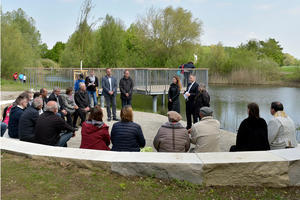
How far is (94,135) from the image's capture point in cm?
481

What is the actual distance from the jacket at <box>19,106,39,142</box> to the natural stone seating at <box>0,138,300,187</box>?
5.02 ft

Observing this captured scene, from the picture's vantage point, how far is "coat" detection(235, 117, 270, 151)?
4762mm

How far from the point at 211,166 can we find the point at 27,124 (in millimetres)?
3321

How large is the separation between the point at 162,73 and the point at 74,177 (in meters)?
13.5

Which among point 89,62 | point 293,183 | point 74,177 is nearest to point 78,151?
point 74,177

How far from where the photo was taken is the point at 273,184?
3.95 metres

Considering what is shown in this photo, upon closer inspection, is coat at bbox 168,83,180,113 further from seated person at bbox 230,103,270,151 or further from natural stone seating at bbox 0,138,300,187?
natural stone seating at bbox 0,138,300,187

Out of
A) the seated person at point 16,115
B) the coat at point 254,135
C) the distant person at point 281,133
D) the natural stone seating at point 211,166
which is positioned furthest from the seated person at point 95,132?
the distant person at point 281,133

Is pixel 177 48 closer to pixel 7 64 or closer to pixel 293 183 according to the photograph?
pixel 7 64

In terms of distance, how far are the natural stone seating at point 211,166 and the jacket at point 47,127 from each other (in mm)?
1121

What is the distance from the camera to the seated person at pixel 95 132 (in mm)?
4773

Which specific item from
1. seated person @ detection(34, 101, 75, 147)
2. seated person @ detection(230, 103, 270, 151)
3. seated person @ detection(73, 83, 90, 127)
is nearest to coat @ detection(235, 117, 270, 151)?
seated person @ detection(230, 103, 270, 151)

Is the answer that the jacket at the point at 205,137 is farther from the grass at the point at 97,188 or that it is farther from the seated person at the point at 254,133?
the grass at the point at 97,188

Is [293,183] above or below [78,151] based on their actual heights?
below
